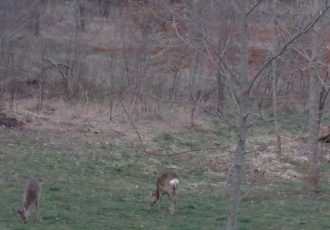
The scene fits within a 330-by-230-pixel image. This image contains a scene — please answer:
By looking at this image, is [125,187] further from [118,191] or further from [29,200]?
[29,200]

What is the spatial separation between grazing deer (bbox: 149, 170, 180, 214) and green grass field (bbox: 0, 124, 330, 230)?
176 millimetres

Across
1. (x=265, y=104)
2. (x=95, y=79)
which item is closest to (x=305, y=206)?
(x=265, y=104)

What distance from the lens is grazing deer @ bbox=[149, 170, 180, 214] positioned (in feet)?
40.9

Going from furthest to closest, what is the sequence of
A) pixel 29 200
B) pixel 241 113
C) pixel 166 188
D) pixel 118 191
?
pixel 118 191
pixel 166 188
pixel 29 200
pixel 241 113

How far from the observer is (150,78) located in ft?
83.2

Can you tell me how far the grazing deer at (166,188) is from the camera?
40.9 ft

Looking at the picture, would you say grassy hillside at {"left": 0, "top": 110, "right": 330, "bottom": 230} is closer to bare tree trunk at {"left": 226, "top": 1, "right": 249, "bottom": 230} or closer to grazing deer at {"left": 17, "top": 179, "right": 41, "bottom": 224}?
grazing deer at {"left": 17, "top": 179, "right": 41, "bottom": 224}

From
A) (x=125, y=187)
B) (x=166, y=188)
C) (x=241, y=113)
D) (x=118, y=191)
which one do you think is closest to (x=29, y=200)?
(x=166, y=188)

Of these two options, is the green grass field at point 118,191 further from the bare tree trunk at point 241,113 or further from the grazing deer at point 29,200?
the bare tree trunk at point 241,113

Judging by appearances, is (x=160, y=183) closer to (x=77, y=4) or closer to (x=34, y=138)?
(x=34, y=138)

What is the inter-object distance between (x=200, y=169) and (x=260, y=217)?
4.66 meters

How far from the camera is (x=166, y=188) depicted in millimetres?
12523

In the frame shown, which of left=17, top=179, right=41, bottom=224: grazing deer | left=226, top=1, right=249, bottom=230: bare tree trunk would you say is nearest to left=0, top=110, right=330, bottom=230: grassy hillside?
left=17, top=179, right=41, bottom=224: grazing deer

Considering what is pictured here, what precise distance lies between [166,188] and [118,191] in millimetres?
1604
